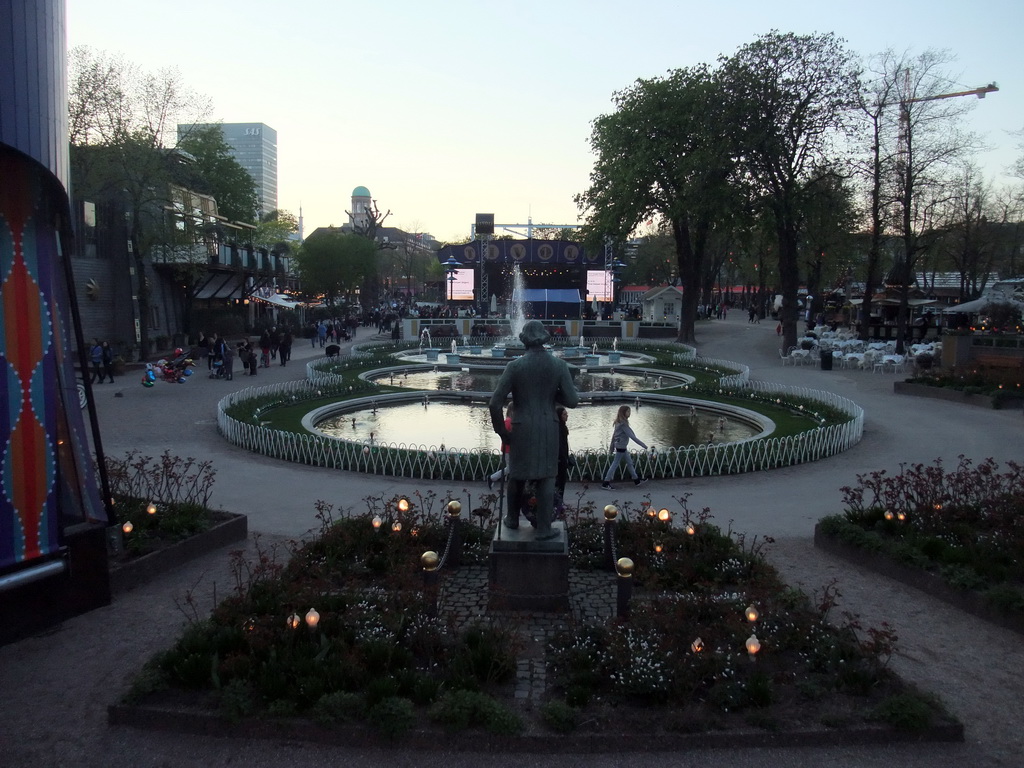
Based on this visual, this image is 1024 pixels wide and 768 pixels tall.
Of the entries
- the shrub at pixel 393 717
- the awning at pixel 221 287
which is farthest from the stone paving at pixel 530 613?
the awning at pixel 221 287

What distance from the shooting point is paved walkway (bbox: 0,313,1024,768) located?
5281mm

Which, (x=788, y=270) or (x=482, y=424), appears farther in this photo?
(x=788, y=270)

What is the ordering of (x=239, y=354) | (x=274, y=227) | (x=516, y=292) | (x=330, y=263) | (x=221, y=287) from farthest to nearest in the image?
(x=274, y=227)
(x=516, y=292)
(x=330, y=263)
(x=221, y=287)
(x=239, y=354)

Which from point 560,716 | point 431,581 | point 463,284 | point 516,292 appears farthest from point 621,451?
point 463,284

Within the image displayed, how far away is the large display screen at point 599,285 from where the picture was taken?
206ft

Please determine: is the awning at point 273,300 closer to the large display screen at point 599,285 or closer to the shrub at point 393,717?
the large display screen at point 599,285

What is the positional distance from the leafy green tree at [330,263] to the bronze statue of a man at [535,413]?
1897 inches

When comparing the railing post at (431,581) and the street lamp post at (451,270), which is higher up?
the street lamp post at (451,270)

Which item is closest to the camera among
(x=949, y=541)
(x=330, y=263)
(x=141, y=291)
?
(x=949, y=541)

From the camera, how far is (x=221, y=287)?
1622 inches

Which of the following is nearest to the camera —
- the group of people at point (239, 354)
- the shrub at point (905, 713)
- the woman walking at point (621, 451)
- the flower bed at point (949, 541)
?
the shrub at point (905, 713)

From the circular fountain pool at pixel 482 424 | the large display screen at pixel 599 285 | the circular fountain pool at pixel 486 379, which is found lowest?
the circular fountain pool at pixel 482 424

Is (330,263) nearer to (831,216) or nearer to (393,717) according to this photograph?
(831,216)

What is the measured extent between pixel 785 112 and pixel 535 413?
97.8ft
